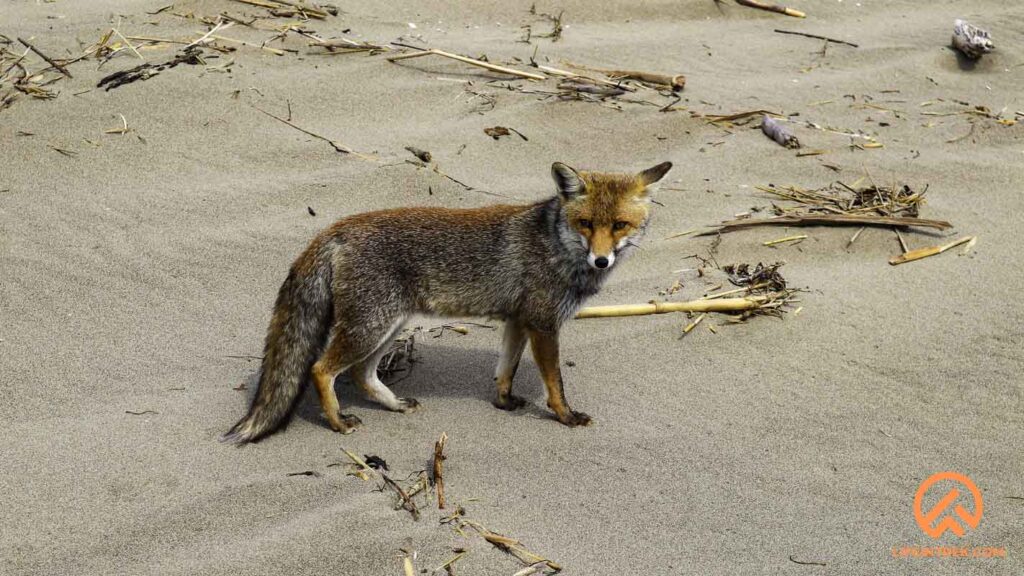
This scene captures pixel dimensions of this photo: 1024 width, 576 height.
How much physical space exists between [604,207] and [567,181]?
0.27m

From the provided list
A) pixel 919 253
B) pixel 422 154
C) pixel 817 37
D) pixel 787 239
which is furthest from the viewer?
pixel 817 37

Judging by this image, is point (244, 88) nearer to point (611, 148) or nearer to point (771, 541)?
point (611, 148)

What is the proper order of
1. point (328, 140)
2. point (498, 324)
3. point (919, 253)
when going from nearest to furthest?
point (498, 324), point (919, 253), point (328, 140)

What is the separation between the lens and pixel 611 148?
8.90 m

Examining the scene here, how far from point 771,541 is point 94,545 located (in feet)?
10.4

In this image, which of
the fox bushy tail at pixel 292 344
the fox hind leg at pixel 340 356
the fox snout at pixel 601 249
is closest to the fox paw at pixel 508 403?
the fox hind leg at pixel 340 356

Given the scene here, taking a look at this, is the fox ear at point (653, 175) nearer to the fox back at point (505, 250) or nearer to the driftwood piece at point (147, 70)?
the fox back at point (505, 250)

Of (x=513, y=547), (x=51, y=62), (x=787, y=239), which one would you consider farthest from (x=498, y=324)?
(x=51, y=62)

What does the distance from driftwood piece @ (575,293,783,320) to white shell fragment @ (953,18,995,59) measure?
6.35m

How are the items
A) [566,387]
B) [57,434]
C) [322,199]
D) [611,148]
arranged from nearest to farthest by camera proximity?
[57,434] < [566,387] < [322,199] < [611,148]

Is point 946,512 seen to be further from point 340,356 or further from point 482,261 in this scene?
point 340,356

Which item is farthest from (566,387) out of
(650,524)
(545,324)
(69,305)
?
(69,305)

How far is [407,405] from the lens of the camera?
5629mm

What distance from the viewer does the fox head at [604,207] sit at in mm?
5344
